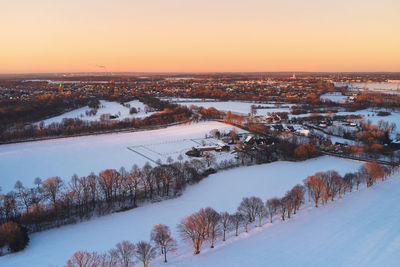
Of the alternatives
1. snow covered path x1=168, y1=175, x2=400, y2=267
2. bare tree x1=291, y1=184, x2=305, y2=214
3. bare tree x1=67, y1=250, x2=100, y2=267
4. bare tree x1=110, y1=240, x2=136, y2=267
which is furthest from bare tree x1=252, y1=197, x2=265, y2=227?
bare tree x1=67, y1=250, x2=100, y2=267

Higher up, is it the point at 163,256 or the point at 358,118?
the point at 358,118

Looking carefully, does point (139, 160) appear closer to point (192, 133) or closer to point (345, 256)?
point (192, 133)

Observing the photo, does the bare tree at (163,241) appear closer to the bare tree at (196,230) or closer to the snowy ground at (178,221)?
the snowy ground at (178,221)

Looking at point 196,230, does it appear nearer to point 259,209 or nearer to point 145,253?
point 145,253

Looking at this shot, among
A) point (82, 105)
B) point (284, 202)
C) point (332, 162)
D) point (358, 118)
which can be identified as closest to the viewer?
point (284, 202)

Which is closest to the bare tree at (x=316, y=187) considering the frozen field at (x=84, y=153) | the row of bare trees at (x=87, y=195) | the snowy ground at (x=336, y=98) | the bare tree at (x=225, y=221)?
the bare tree at (x=225, y=221)

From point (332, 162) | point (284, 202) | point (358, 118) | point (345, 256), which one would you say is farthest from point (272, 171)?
point (358, 118)

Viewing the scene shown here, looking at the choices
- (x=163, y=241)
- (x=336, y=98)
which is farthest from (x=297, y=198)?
(x=336, y=98)
